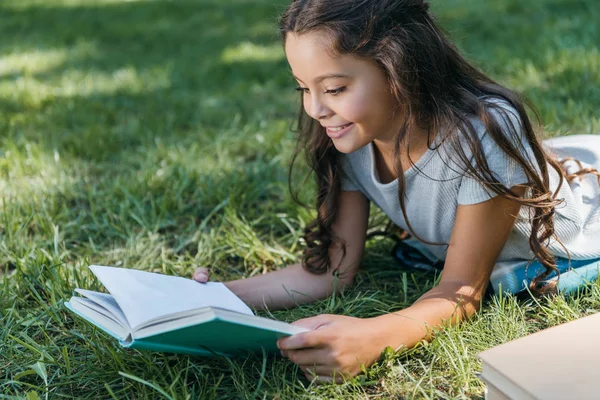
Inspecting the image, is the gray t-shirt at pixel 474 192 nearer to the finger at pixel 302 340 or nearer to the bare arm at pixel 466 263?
the bare arm at pixel 466 263

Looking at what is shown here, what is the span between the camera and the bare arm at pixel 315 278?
81.7 inches

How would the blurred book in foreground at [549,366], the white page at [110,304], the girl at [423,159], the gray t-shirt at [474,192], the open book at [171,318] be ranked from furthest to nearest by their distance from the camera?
the gray t-shirt at [474,192] → the girl at [423,159] → the white page at [110,304] → the open book at [171,318] → the blurred book in foreground at [549,366]

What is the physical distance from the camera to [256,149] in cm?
319

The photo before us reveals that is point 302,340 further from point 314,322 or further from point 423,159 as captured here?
point 423,159

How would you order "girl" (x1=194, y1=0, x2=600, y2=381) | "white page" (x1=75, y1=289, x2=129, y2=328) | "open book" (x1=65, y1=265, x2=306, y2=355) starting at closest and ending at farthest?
"open book" (x1=65, y1=265, x2=306, y2=355) < "white page" (x1=75, y1=289, x2=129, y2=328) < "girl" (x1=194, y1=0, x2=600, y2=381)

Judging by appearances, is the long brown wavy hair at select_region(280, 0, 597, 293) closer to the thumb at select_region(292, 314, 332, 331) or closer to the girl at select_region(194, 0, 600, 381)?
the girl at select_region(194, 0, 600, 381)

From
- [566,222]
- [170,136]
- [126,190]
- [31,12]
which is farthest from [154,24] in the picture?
[566,222]

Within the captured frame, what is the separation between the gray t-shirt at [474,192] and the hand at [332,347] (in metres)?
0.44

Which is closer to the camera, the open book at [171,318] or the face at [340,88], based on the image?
the open book at [171,318]

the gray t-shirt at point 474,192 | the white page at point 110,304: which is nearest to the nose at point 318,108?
the gray t-shirt at point 474,192

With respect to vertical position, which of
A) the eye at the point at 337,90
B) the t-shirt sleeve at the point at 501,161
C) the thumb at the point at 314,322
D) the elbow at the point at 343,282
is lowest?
the elbow at the point at 343,282

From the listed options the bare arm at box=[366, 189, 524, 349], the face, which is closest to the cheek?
the face

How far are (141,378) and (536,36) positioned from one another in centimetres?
359

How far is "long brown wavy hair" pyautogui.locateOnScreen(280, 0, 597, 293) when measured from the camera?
1.72 m
